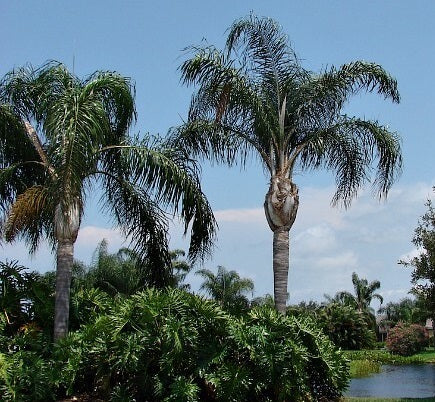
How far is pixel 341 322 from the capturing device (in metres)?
47.0

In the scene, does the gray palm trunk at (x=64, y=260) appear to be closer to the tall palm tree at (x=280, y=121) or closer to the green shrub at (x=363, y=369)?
the tall palm tree at (x=280, y=121)

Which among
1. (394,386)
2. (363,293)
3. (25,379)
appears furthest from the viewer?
(363,293)

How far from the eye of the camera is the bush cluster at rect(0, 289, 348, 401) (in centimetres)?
1165

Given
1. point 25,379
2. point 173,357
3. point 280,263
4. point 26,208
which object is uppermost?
point 26,208

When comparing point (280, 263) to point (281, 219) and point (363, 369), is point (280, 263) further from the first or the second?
point (363, 369)

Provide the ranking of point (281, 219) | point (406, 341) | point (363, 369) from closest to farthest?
point (281, 219), point (363, 369), point (406, 341)

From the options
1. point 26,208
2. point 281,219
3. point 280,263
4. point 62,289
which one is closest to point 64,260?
point 62,289

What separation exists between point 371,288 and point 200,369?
195 feet

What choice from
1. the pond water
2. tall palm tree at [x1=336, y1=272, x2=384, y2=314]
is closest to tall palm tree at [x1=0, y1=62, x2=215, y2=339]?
the pond water

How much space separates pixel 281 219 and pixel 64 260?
16.5ft

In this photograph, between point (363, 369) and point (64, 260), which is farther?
point (363, 369)

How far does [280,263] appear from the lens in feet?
49.4

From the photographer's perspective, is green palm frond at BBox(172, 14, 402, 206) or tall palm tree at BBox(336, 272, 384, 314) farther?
tall palm tree at BBox(336, 272, 384, 314)

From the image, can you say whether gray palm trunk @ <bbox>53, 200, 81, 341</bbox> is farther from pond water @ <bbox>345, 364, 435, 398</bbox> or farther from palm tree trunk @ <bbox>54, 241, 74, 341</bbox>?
pond water @ <bbox>345, 364, 435, 398</bbox>
